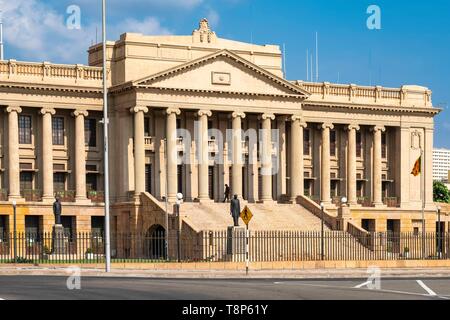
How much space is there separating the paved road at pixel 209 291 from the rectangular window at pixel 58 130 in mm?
42082

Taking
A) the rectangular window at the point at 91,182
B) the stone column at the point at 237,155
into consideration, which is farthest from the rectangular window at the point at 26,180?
the stone column at the point at 237,155

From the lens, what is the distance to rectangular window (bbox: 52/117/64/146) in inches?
3469

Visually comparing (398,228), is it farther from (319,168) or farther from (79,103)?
(79,103)

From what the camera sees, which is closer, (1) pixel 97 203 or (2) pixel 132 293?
(2) pixel 132 293

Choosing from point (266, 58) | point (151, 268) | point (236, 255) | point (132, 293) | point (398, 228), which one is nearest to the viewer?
point (132, 293)

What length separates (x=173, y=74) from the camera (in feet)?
286

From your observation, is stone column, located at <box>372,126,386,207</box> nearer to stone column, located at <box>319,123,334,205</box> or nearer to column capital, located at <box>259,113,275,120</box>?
stone column, located at <box>319,123,334,205</box>

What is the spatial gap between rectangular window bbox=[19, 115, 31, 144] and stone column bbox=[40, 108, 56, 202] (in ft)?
4.77

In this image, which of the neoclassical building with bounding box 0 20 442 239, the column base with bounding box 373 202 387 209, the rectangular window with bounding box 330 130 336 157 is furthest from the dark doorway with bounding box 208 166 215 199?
the column base with bounding box 373 202 387 209

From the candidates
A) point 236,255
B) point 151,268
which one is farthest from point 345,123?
point 151,268

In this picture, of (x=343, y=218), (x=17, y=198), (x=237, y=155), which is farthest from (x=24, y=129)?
(x=343, y=218)

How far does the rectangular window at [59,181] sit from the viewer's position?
8819 centimetres

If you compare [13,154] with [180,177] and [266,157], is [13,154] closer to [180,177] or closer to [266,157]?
[180,177]

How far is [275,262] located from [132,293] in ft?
88.6
